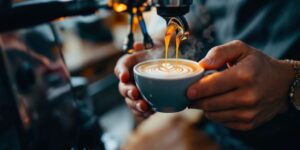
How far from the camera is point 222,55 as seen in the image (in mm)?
534

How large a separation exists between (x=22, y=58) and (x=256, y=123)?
1.47 ft

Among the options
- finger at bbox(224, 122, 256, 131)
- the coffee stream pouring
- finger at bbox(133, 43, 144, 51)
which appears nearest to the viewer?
the coffee stream pouring

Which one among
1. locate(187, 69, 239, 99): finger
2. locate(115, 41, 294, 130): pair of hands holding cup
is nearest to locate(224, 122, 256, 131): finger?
locate(115, 41, 294, 130): pair of hands holding cup

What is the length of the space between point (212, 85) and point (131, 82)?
0.66ft

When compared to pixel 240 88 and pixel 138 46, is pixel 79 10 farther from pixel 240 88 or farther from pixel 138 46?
pixel 240 88

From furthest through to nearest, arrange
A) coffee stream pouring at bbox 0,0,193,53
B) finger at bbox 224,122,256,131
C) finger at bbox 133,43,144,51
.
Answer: finger at bbox 133,43,144,51, finger at bbox 224,122,256,131, coffee stream pouring at bbox 0,0,193,53

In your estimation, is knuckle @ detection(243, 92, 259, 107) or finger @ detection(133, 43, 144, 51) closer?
knuckle @ detection(243, 92, 259, 107)

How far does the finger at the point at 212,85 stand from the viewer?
49 centimetres

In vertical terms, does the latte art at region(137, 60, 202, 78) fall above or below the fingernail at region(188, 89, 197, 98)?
above

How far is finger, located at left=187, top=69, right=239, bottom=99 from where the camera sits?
495 mm

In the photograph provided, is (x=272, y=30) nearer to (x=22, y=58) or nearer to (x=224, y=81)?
(x=224, y=81)

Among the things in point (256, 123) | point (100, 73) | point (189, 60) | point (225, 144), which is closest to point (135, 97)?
point (189, 60)

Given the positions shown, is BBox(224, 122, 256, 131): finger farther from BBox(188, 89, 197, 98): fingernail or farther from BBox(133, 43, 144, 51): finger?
BBox(133, 43, 144, 51): finger

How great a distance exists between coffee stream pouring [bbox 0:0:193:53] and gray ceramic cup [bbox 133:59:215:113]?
0.28ft
